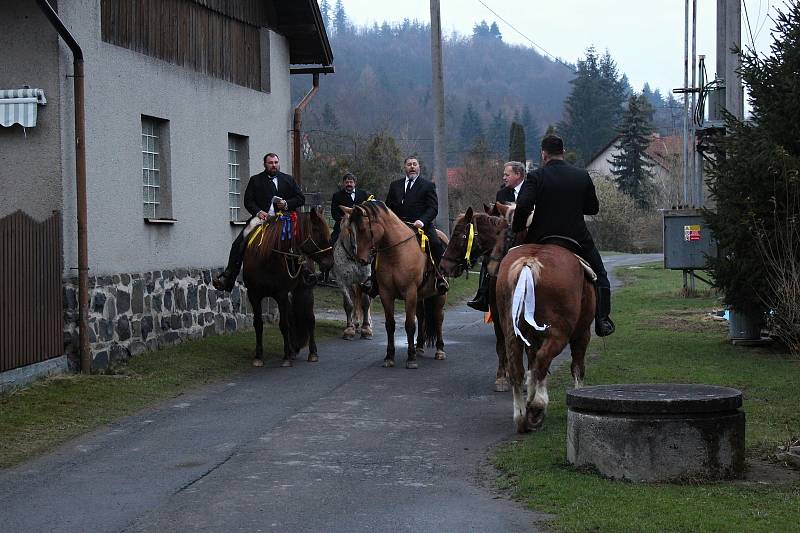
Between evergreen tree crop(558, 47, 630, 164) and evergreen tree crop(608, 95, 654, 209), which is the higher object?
evergreen tree crop(558, 47, 630, 164)

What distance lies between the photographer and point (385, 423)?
10656mm

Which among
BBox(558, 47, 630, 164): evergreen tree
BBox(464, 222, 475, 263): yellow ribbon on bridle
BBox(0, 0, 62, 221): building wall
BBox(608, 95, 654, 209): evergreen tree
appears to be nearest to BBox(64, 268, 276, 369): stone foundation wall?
BBox(0, 0, 62, 221): building wall

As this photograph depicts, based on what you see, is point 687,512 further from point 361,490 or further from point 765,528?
point 361,490

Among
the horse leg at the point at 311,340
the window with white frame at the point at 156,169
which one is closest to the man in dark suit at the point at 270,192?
the horse leg at the point at 311,340

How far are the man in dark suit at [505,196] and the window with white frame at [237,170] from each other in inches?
256

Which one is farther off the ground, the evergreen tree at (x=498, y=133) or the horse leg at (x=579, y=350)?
the evergreen tree at (x=498, y=133)

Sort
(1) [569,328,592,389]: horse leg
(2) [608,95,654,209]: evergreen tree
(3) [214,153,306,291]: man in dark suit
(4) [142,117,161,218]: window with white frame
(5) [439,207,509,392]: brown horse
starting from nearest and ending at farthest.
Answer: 1. (1) [569,328,592,389]: horse leg
2. (5) [439,207,509,392]: brown horse
3. (3) [214,153,306,291]: man in dark suit
4. (4) [142,117,161,218]: window with white frame
5. (2) [608,95,654,209]: evergreen tree

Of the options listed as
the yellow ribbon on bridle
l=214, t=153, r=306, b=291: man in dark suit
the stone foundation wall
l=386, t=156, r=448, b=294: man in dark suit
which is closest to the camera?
the yellow ribbon on bridle

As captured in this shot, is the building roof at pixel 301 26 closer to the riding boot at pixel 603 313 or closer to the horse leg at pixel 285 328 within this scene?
the horse leg at pixel 285 328

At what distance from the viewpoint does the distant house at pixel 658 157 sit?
82.9 metres

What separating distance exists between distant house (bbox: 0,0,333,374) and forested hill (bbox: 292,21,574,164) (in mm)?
80105

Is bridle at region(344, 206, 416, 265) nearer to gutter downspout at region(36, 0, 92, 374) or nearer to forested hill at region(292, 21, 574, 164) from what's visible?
gutter downspout at region(36, 0, 92, 374)

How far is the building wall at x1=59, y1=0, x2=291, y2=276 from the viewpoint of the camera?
14.5 metres

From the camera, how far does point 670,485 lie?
7.57 metres
